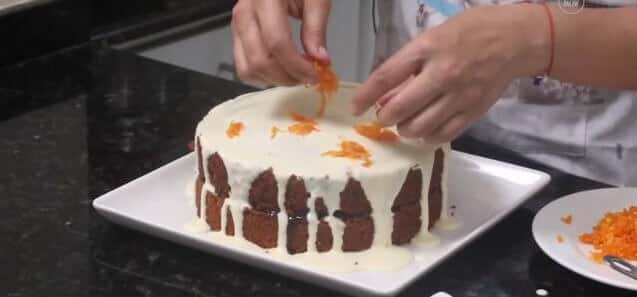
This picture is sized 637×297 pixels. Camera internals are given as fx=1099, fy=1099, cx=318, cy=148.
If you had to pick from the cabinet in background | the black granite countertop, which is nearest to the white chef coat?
the black granite countertop

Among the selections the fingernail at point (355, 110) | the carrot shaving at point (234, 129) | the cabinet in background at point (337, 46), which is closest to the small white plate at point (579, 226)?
the fingernail at point (355, 110)

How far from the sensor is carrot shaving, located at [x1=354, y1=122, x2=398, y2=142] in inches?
44.6

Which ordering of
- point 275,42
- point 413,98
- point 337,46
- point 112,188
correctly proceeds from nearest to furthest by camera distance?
1. point 413,98
2. point 275,42
3. point 112,188
4. point 337,46

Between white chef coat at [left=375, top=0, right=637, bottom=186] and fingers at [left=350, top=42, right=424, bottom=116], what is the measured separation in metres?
0.33

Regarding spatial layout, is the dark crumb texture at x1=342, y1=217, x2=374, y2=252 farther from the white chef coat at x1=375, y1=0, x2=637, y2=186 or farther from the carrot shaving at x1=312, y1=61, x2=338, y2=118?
the white chef coat at x1=375, y1=0, x2=637, y2=186

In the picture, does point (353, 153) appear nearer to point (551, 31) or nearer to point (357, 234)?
point (357, 234)

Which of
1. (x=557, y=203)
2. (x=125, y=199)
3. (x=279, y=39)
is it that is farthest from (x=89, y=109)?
(x=557, y=203)

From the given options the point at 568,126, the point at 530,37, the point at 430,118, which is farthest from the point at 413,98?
the point at 568,126

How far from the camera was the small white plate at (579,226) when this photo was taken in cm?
102

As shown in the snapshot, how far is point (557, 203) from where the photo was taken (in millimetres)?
1152

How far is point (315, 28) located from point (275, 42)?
0.08 meters

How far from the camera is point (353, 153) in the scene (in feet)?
3.60

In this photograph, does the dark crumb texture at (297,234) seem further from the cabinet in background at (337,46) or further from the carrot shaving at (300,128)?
the cabinet in background at (337,46)

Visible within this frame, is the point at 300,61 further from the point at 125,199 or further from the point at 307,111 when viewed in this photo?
the point at 125,199
